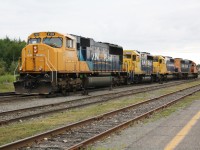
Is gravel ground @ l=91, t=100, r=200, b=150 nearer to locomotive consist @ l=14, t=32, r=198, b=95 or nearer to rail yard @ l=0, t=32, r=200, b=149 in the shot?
rail yard @ l=0, t=32, r=200, b=149

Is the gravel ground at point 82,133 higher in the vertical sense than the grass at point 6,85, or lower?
lower

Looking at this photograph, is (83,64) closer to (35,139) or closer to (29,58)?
(29,58)

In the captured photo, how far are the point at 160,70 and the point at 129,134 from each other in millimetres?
42338

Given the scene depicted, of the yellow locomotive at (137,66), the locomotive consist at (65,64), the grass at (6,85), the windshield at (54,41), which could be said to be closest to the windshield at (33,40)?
the locomotive consist at (65,64)

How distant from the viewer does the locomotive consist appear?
2075 centimetres

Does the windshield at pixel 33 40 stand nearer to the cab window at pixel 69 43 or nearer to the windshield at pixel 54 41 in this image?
the windshield at pixel 54 41

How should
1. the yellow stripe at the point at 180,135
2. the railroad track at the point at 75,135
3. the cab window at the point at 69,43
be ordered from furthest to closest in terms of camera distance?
the cab window at the point at 69,43 → the railroad track at the point at 75,135 → the yellow stripe at the point at 180,135

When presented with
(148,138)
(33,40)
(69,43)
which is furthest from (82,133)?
(33,40)

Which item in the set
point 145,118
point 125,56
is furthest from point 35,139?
point 125,56

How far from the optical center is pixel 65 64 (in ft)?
71.7

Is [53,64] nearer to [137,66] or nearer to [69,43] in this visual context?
[69,43]

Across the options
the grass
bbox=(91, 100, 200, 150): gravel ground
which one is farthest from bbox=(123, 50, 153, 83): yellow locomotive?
bbox=(91, 100, 200, 150): gravel ground

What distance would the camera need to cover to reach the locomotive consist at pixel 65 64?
20750 millimetres

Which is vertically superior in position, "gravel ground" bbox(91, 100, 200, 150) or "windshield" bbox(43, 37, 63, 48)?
"windshield" bbox(43, 37, 63, 48)
